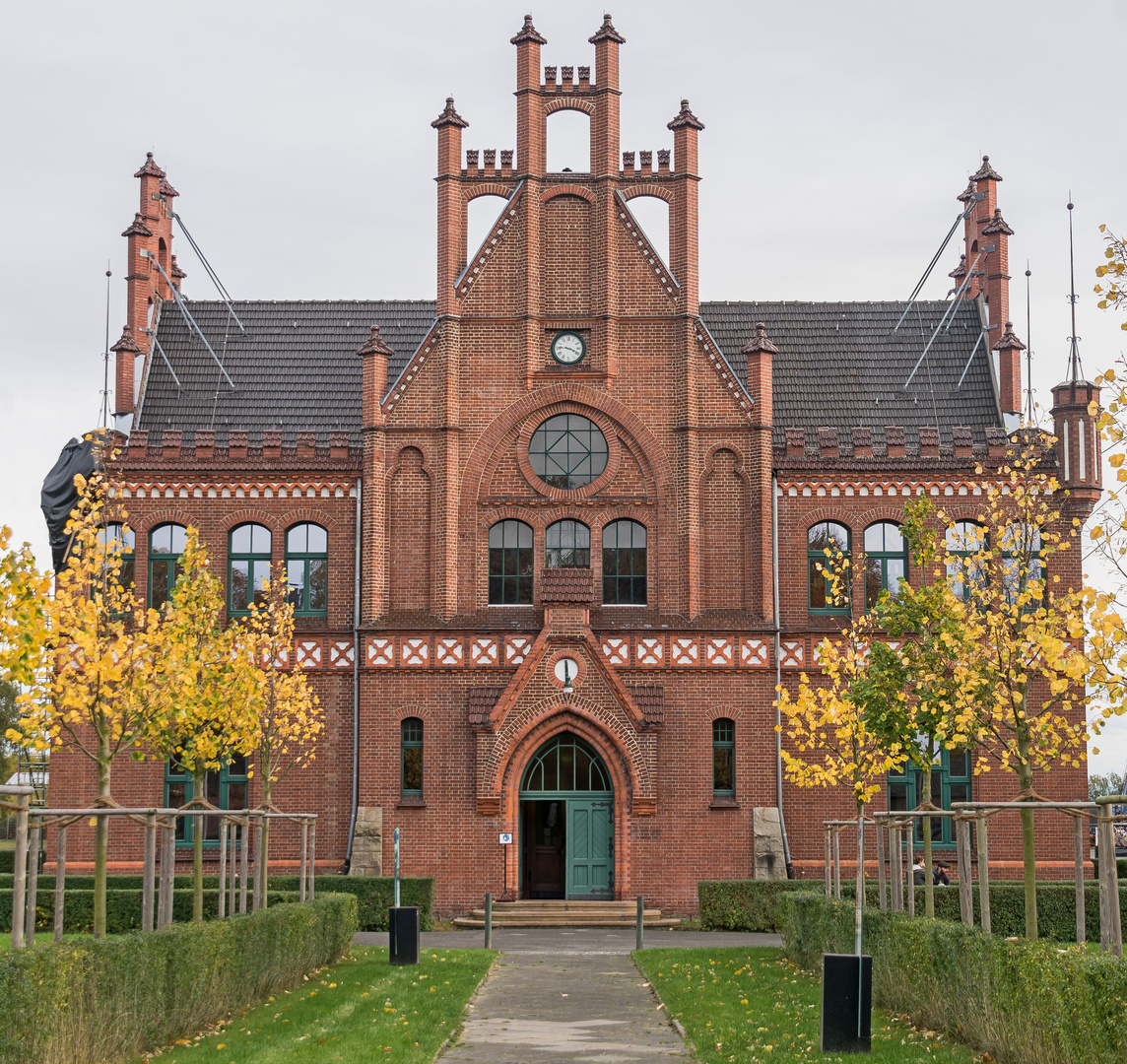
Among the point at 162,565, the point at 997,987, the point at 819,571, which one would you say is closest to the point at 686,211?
the point at 819,571

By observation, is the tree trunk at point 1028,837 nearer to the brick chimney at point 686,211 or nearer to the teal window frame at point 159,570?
the brick chimney at point 686,211

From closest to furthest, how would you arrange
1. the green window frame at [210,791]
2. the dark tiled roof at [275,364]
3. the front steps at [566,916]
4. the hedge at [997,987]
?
the hedge at [997,987]
the front steps at [566,916]
the green window frame at [210,791]
the dark tiled roof at [275,364]

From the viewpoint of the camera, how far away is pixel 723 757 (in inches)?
1350

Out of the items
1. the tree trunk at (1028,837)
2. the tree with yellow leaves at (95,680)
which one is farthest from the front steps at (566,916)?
the tree trunk at (1028,837)

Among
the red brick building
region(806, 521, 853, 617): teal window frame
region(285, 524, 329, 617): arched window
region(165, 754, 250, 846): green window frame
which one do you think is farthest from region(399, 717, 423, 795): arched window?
region(806, 521, 853, 617): teal window frame

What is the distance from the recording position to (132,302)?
3972 centimetres

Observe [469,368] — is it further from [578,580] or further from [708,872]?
[708,872]

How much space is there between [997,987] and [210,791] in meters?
25.0

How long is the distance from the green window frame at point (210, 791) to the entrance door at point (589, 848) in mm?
7949

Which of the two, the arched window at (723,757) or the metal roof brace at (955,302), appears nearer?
the arched window at (723,757)

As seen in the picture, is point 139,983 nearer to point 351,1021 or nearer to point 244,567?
point 351,1021

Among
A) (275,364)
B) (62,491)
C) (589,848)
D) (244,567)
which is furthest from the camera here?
(275,364)

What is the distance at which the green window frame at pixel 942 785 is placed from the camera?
115 ft

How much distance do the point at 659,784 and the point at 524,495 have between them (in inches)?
299
